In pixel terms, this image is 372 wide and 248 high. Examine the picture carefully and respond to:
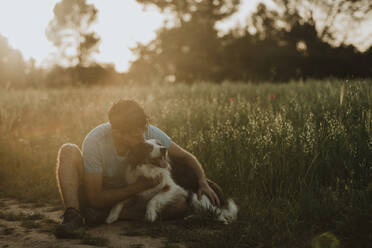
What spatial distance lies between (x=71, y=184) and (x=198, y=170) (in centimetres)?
148

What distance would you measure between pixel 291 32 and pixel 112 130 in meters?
28.6

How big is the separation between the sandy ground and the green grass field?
463 mm

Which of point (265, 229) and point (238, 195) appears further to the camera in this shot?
point (238, 195)

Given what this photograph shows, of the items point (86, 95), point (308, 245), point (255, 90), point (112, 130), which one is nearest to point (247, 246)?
point (308, 245)

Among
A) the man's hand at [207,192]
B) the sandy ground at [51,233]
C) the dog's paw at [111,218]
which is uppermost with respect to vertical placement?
the man's hand at [207,192]

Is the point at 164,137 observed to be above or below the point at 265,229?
above

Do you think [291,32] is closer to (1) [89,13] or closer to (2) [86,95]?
(1) [89,13]

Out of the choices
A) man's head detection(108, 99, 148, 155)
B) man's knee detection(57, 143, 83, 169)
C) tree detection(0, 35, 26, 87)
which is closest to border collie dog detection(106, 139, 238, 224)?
man's head detection(108, 99, 148, 155)

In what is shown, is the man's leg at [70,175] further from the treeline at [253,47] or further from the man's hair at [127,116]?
the treeline at [253,47]

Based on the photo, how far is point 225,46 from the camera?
3114 cm

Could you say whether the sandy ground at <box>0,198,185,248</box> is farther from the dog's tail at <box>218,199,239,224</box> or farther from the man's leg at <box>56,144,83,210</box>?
the dog's tail at <box>218,199,239,224</box>

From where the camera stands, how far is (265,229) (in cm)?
354

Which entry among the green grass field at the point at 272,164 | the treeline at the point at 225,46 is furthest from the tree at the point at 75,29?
the green grass field at the point at 272,164

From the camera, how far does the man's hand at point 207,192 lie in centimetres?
389
